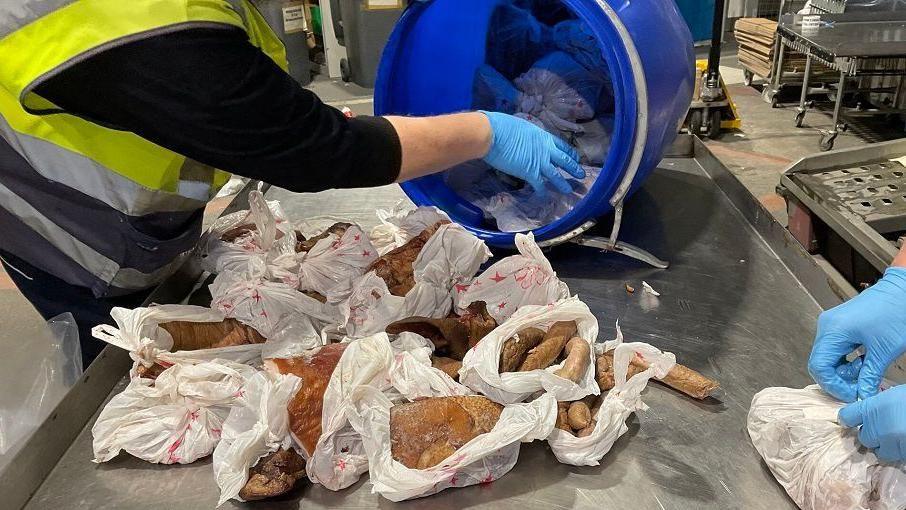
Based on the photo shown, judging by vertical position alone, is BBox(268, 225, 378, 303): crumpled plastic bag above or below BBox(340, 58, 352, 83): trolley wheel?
above

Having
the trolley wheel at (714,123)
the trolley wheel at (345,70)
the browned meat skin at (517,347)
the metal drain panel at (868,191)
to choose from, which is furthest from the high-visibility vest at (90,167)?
the trolley wheel at (345,70)

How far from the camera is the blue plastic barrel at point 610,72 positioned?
121 centimetres

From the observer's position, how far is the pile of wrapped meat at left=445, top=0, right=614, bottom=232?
1.56m

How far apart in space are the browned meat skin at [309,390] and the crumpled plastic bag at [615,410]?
33 centimetres

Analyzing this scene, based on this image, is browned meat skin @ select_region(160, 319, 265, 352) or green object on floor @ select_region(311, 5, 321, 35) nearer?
browned meat skin @ select_region(160, 319, 265, 352)

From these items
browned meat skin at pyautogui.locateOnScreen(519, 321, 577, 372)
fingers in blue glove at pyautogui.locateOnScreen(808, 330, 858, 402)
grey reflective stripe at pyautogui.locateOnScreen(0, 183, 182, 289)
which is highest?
grey reflective stripe at pyautogui.locateOnScreen(0, 183, 182, 289)

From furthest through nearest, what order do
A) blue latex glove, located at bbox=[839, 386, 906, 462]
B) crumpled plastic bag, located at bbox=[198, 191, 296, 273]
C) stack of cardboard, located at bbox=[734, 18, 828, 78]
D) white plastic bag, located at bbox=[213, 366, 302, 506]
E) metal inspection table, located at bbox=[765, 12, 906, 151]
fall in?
stack of cardboard, located at bbox=[734, 18, 828, 78] → metal inspection table, located at bbox=[765, 12, 906, 151] → crumpled plastic bag, located at bbox=[198, 191, 296, 273] → white plastic bag, located at bbox=[213, 366, 302, 506] → blue latex glove, located at bbox=[839, 386, 906, 462]

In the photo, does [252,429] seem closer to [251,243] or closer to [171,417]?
[171,417]

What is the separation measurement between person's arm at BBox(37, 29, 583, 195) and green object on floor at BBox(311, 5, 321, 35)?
351cm

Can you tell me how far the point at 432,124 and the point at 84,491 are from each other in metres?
0.78

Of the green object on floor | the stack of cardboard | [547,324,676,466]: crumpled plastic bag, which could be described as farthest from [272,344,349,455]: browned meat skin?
the green object on floor

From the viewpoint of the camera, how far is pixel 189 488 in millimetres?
933

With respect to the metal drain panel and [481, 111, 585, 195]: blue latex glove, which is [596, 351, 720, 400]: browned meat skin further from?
the metal drain panel

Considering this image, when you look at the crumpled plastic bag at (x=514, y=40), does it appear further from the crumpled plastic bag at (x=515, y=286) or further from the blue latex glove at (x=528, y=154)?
the crumpled plastic bag at (x=515, y=286)
